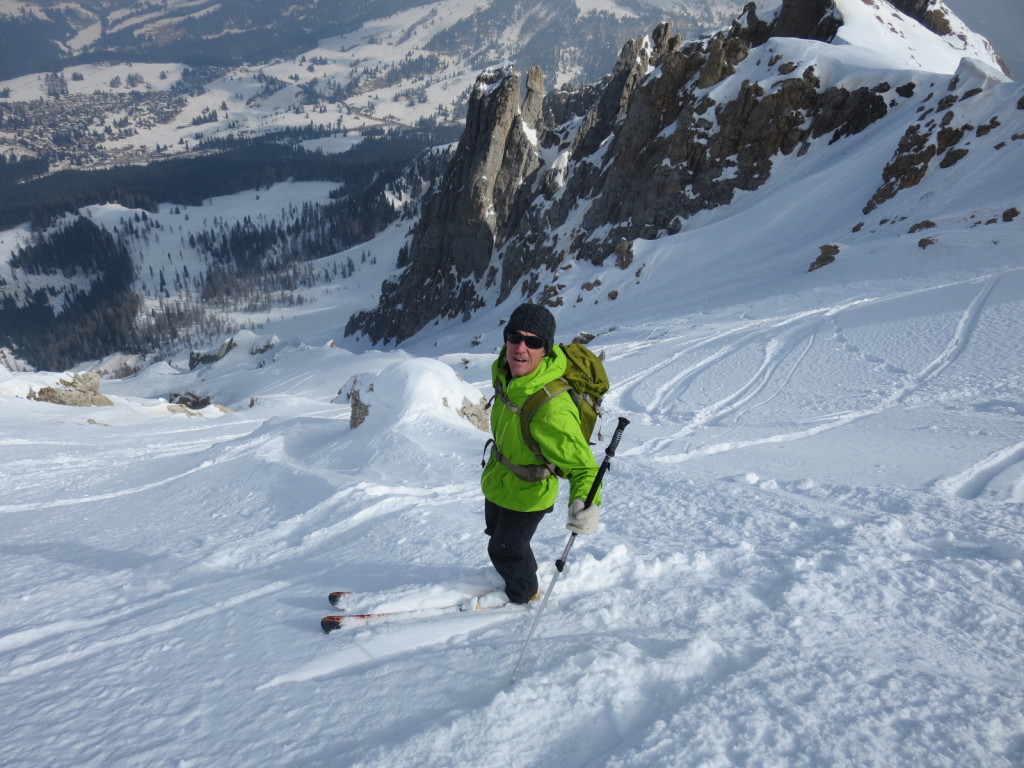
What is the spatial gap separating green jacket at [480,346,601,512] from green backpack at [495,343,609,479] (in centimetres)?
4

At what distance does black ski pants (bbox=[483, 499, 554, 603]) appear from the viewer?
350cm

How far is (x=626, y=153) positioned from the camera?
43719mm

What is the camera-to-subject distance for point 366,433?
29.1ft

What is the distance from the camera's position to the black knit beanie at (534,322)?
3035mm

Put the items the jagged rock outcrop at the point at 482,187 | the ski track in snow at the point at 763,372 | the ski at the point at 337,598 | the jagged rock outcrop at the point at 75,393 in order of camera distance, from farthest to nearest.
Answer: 1. the jagged rock outcrop at the point at 482,187
2. the jagged rock outcrop at the point at 75,393
3. the ski track in snow at the point at 763,372
4. the ski at the point at 337,598

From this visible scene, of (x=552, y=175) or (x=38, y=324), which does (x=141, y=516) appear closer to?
(x=552, y=175)

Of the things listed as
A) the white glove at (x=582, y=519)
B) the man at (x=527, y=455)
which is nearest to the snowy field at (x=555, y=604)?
the man at (x=527, y=455)

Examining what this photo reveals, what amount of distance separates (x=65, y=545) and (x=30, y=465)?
551 centimetres

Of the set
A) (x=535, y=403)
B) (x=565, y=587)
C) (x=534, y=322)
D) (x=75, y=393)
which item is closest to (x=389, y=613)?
(x=565, y=587)

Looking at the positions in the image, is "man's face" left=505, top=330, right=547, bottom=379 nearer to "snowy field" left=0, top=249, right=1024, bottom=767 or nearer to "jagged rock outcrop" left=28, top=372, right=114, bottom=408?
"snowy field" left=0, top=249, right=1024, bottom=767

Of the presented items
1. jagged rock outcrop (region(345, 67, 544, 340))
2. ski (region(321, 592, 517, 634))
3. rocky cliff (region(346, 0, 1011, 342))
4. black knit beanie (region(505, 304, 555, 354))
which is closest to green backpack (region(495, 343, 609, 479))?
black knit beanie (region(505, 304, 555, 354))

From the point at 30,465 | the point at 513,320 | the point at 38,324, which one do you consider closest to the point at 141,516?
the point at 30,465

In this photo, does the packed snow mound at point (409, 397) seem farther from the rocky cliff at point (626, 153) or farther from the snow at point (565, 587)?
the rocky cliff at point (626, 153)

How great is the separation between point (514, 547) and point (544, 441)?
946 millimetres
